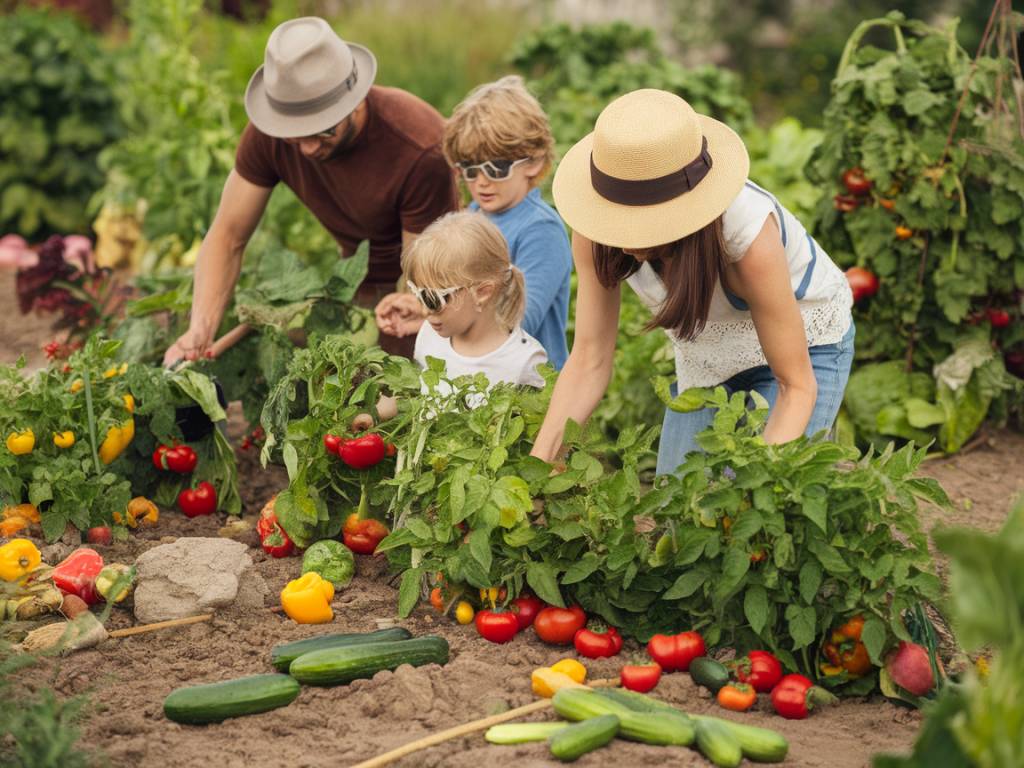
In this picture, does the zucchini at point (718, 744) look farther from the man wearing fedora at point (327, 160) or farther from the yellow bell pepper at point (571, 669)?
the man wearing fedora at point (327, 160)

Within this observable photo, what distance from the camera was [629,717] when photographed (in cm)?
286

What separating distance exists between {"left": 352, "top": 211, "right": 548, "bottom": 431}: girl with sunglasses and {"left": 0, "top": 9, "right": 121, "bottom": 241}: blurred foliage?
17.7ft

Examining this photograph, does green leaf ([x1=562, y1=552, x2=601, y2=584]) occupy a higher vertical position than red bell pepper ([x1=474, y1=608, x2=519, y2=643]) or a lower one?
higher

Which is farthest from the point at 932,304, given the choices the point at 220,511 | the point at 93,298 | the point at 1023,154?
the point at 93,298

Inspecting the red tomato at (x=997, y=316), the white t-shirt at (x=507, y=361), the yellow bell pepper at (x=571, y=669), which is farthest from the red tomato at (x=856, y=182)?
the yellow bell pepper at (x=571, y=669)

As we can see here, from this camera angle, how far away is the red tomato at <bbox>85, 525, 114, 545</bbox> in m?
4.06

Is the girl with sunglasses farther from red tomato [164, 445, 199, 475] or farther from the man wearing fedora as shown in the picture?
red tomato [164, 445, 199, 475]

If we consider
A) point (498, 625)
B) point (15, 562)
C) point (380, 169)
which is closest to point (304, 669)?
point (498, 625)

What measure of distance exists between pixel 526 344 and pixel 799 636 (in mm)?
1446

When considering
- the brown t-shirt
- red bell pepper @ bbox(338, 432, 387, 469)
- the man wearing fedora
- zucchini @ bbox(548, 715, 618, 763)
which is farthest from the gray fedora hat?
zucchini @ bbox(548, 715, 618, 763)

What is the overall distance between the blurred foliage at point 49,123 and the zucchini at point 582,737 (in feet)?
22.9

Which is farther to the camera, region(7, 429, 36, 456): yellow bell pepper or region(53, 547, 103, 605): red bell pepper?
region(7, 429, 36, 456): yellow bell pepper

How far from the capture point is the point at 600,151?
3.17 m

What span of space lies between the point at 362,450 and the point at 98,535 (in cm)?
101
